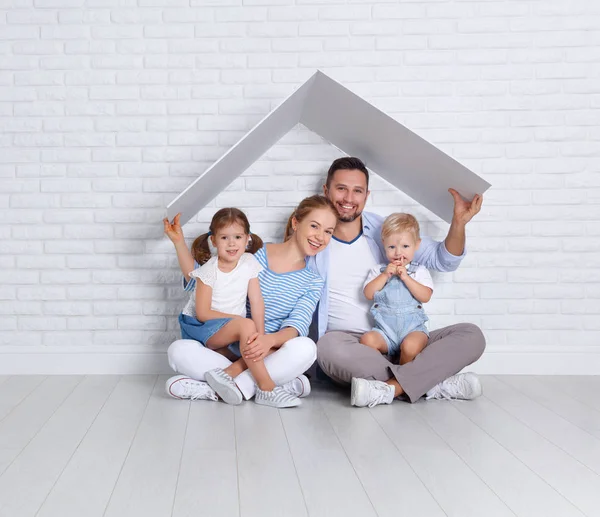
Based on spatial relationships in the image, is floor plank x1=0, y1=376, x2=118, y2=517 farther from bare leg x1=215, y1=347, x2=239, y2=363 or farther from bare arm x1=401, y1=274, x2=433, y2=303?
bare arm x1=401, y1=274, x2=433, y2=303

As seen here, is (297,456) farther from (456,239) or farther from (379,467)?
(456,239)

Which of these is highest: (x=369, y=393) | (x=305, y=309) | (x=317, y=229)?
(x=317, y=229)

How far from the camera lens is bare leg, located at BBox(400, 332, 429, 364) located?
111 inches

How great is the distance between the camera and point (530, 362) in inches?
126

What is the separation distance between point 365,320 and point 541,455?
3.63 feet

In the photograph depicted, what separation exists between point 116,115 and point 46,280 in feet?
2.55

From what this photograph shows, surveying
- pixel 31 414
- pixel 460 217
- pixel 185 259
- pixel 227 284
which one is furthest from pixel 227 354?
pixel 460 217

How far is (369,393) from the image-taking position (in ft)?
8.50

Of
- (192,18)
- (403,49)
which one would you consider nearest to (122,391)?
(192,18)

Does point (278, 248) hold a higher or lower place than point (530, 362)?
higher

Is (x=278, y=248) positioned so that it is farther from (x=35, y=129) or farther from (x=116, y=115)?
(x=35, y=129)

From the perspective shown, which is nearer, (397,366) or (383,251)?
(397,366)

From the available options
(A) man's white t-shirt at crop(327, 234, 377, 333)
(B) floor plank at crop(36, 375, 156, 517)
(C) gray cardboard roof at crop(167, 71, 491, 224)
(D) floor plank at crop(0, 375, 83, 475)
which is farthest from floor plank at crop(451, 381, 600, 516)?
(D) floor plank at crop(0, 375, 83, 475)

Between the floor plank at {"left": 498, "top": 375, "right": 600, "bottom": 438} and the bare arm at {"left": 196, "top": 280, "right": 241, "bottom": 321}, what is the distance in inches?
47.0
